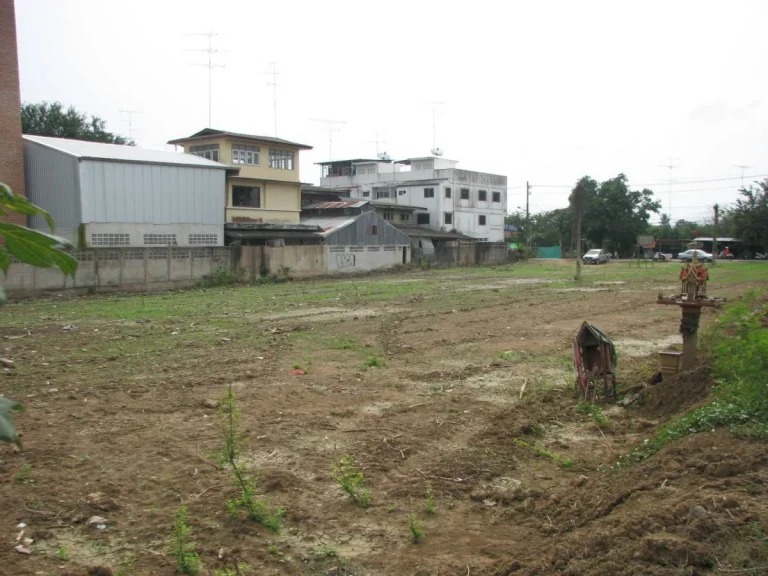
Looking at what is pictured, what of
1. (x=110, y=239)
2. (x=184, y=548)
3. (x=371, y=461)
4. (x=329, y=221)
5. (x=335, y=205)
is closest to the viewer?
(x=184, y=548)

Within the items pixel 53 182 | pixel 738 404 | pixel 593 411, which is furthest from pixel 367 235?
pixel 738 404

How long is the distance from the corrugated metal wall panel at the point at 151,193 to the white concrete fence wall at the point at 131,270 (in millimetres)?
3128

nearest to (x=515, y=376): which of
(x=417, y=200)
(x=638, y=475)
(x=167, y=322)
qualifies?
(x=638, y=475)

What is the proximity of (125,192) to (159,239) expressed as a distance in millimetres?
2615

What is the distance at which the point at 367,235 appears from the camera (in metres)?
39.2

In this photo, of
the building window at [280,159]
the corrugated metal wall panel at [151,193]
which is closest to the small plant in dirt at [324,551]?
the corrugated metal wall panel at [151,193]

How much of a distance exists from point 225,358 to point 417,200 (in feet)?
149

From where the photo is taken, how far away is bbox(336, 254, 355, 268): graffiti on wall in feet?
120

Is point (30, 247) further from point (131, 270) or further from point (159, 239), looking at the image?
point (159, 239)

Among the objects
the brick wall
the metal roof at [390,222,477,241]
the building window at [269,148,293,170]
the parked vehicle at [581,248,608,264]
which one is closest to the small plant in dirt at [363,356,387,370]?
the brick wall

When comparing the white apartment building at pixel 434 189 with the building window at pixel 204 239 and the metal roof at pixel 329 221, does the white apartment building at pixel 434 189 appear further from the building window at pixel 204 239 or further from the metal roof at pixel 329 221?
the building window at pixel 204 239

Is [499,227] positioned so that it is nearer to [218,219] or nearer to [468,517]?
[218,219]

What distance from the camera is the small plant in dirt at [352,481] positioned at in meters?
5.46

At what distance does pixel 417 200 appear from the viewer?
2196 inches
